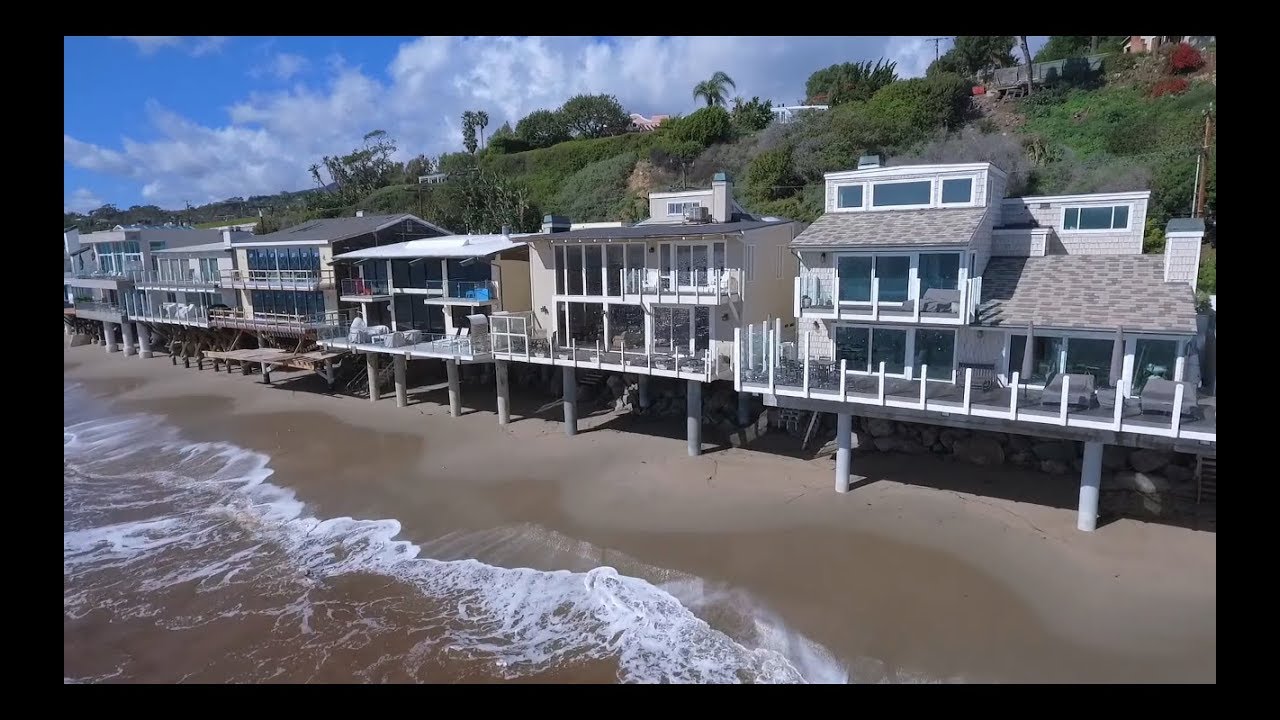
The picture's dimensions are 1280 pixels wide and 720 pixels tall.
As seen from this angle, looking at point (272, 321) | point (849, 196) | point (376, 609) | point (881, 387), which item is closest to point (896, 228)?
point (849, 196)

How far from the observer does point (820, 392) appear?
56.9 ft

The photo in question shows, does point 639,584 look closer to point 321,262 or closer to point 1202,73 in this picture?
point 321,262

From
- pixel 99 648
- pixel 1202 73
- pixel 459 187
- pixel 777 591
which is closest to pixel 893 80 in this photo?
pixel 1202 73

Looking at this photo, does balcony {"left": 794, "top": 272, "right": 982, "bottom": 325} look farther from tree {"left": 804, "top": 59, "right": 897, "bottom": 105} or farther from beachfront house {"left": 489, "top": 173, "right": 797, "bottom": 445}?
tree {"left": 804, "top": 59, "right": 897, "bottom": 105}

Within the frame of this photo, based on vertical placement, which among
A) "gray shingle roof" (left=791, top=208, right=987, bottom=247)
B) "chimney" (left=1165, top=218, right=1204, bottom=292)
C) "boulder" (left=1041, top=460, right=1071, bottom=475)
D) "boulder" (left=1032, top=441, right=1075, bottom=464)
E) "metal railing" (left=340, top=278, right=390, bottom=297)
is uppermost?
"gray shingle roof" (left=791, top=208, right=987, bottom=247)

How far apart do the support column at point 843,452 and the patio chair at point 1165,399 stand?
20.8 ft

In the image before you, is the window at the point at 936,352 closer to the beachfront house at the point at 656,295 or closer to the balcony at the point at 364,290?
the beachfront house at the point at 656,295

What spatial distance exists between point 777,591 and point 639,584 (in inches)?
118

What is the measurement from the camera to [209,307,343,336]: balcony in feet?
105

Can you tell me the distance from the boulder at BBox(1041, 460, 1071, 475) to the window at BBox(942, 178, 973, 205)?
7498mm

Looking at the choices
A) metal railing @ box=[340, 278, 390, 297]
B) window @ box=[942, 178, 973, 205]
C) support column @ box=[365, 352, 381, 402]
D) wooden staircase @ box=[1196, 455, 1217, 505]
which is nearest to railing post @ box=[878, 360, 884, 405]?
window @ box=[942, 178, 973, 205]

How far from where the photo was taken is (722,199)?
79.0 ft

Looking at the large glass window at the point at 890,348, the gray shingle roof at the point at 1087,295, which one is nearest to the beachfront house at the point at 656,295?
the large glass window at the point at 890,348
